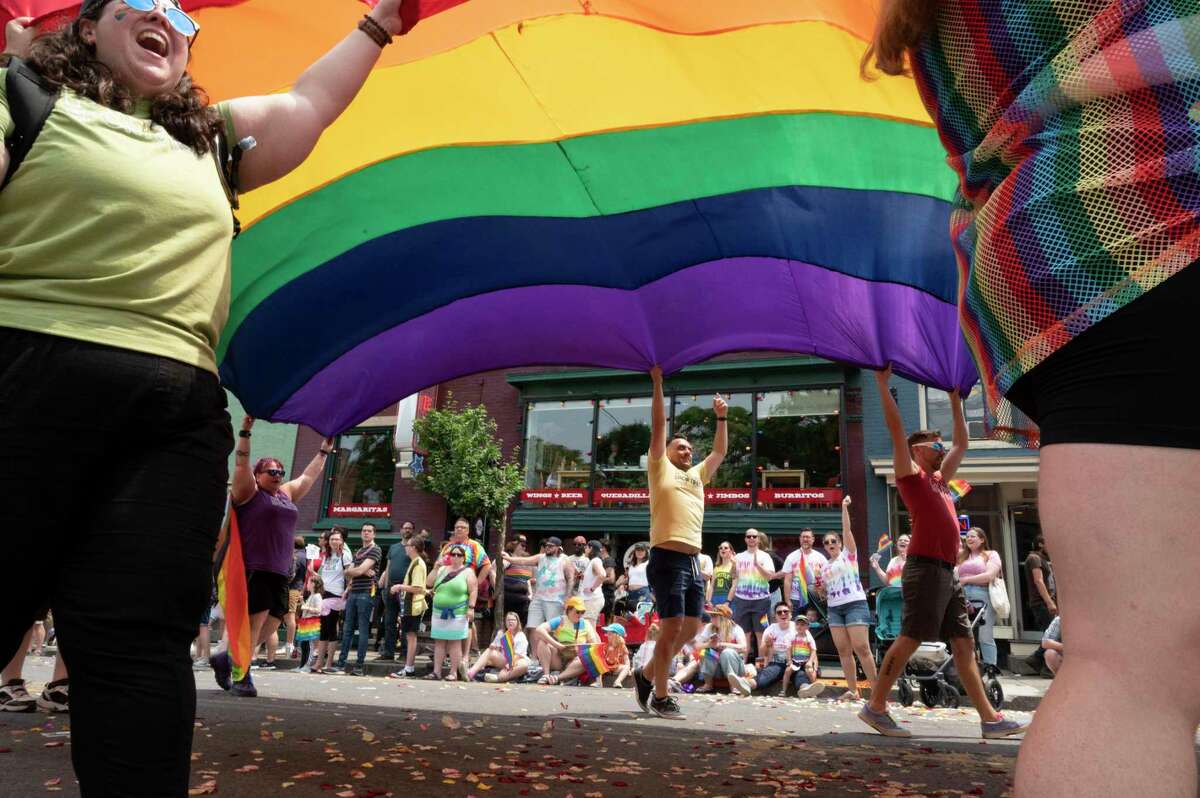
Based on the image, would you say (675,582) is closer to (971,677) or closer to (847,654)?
(971,677)

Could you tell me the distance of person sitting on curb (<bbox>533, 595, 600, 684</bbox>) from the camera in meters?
10.2

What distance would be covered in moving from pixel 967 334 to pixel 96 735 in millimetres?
1664

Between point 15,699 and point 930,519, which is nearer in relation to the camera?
point 15,699

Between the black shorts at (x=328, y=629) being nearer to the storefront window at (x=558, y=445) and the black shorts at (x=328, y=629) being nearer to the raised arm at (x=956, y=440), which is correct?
the storefront window at (x=558, y=445)

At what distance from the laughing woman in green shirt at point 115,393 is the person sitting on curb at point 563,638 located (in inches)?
357

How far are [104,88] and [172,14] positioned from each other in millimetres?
243

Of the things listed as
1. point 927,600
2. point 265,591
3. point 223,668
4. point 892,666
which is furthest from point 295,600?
point 927,600

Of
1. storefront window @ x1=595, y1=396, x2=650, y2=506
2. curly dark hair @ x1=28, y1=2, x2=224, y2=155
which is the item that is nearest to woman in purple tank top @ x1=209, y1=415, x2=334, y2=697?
curly dark hair @ x1=28, y1=2, x2=224, y2=155

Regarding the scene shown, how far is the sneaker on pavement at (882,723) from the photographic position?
17.1 ft

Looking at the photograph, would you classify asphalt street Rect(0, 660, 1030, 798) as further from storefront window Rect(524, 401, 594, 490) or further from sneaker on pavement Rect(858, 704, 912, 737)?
storefront window Rect(524, 401, 594, 490)

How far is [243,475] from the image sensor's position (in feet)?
19.2

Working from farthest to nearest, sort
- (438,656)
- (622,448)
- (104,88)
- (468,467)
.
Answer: (622,448) → (468,467) → (438,656) → (104,88)

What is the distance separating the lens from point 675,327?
555cm

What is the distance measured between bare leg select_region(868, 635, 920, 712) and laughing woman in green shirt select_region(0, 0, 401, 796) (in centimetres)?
461
